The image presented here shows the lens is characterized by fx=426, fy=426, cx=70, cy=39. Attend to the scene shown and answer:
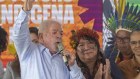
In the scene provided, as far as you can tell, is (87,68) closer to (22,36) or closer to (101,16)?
(22,36)

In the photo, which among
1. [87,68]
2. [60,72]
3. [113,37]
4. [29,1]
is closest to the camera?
[29,1]

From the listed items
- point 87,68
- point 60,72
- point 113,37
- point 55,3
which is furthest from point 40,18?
point 60,72

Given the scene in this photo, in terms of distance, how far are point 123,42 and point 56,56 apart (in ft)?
4.39

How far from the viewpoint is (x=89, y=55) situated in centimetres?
359

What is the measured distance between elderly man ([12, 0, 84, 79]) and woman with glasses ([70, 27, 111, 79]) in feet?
1.00

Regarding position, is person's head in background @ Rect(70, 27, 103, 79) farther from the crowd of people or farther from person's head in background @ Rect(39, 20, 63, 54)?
person's head in background @ Rect(39, 20, 63, 54)

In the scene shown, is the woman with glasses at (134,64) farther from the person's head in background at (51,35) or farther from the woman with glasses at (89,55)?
the person's head in background at (51,35)

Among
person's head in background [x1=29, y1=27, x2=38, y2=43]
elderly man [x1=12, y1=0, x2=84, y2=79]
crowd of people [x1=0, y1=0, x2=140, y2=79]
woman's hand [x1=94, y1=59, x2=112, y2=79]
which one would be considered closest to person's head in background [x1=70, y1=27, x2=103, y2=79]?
crowd of people [x1=0, y1=0, x2=140, y2=79]

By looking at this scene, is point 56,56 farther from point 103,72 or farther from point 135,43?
point 135,43

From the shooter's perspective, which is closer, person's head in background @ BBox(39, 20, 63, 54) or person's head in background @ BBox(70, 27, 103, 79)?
person's head in background @ BBox(39, 20, 63, 54)

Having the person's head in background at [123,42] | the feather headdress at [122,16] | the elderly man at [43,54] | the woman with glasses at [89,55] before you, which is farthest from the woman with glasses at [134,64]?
the feather headdress at [122,16]

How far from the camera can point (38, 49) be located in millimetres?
3311

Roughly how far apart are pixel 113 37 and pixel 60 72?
1.73 meters

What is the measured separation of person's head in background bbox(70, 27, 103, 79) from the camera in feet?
11.8
